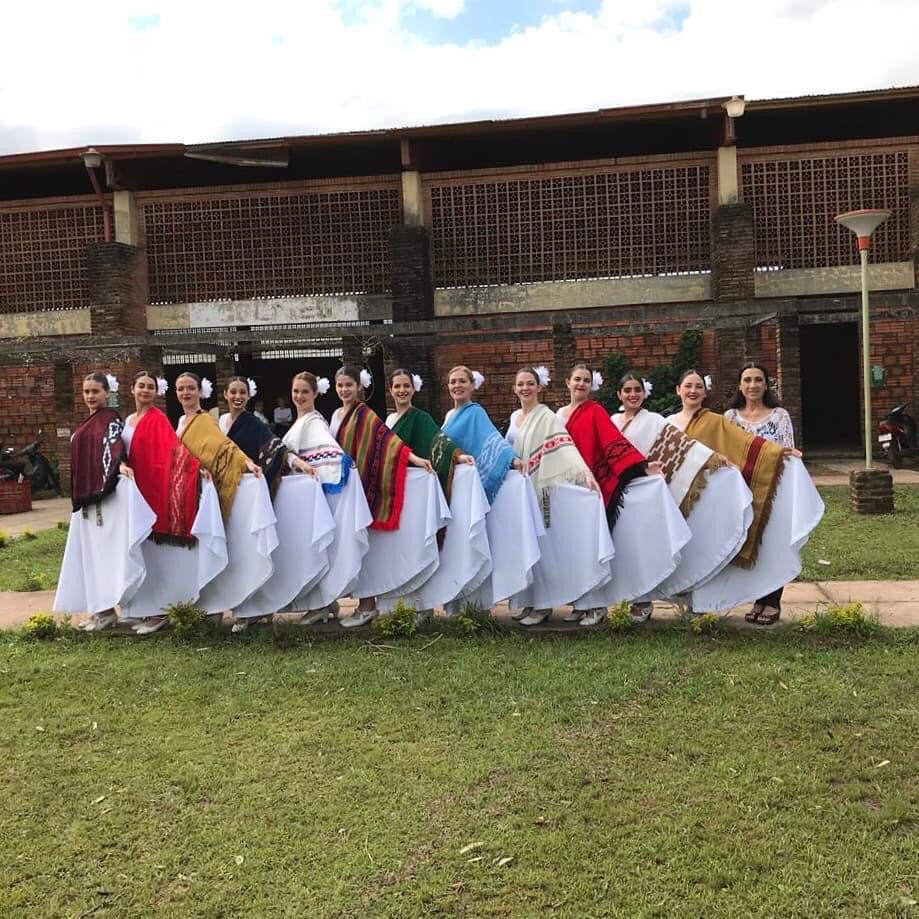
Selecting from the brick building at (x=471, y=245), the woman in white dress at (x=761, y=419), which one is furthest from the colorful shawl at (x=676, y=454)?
the brick building at (x=471, y=245)

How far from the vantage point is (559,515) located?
5949 millimetres

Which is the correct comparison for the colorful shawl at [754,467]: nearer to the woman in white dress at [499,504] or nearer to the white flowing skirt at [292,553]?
the woman in white dress at [499,504]

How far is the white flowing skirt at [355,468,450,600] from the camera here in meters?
5.93

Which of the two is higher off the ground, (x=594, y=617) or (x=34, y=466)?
(x=34, y=466)

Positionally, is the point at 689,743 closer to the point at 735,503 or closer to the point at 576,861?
the point at 576,861

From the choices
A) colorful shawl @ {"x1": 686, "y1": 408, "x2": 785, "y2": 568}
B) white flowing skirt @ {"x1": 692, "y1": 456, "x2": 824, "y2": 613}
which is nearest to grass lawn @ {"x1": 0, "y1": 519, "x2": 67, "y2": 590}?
white flowing skirt @ {"x1": 692, "y1": 456, "x2": 824, "y2": 613}

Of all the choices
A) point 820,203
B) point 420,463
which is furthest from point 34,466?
point 820,203

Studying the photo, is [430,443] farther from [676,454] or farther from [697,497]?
[697,497]

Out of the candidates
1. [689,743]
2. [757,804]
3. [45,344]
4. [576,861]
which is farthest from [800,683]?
[45,344]

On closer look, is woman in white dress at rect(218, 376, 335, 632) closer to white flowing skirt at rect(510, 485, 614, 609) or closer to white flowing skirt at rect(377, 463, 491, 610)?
white flowing skirt at rect(377, 463, 491, 610)

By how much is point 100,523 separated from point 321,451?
160 centimetres

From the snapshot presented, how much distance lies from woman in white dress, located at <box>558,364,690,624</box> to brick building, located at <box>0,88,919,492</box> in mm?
9132

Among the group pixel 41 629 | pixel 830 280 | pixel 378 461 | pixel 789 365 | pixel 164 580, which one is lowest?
pixel 41 629

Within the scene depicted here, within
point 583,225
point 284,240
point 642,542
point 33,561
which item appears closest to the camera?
point 642,542
